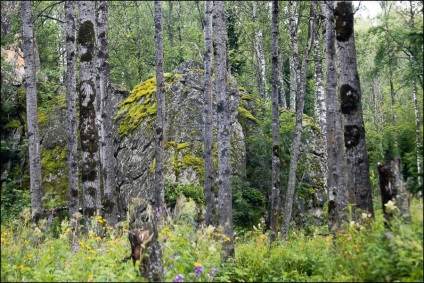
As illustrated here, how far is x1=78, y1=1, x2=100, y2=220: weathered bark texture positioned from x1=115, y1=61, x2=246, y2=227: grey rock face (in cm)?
730

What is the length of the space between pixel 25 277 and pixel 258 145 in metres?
14.9

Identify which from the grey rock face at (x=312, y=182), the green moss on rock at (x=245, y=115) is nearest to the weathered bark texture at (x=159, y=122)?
the grey rock face at (x=312, y=182)

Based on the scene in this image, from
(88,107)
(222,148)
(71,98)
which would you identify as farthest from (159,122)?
(222,148)

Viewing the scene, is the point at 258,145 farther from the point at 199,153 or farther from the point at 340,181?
the point at 340,181

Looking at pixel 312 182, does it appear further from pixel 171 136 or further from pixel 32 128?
pixel 32 128

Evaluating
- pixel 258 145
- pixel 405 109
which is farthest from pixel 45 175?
pixel 405 109

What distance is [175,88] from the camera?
63.7 ft

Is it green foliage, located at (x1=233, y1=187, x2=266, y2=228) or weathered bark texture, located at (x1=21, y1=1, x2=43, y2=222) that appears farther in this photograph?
green foliage, located at (x1=233, y1=187, x2=266, y2=228)

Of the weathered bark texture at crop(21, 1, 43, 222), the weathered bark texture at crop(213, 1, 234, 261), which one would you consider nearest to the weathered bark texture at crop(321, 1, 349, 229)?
the weathered bark texture at crop(213, 1, 234, 261)

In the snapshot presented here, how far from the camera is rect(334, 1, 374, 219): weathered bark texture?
6.60 metres

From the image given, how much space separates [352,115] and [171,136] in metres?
12.1

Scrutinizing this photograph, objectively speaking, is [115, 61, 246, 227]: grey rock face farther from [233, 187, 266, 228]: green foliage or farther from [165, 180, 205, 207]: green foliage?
[233, 187, 266, 228]: green foliage

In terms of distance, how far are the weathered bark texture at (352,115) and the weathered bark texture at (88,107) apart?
4.72m

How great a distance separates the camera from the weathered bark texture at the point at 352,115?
21.6 feet
